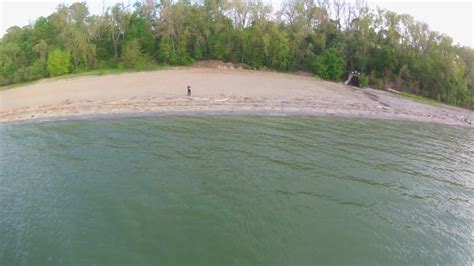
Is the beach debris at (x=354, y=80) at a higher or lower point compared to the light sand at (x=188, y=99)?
higher

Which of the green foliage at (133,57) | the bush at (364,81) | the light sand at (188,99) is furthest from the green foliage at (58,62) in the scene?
the bush at (364,81)

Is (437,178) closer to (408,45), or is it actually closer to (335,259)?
(335,259)

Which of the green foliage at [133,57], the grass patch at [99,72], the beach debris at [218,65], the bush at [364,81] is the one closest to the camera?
the grass patch at [99,72]

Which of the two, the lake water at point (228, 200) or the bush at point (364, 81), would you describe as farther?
the bush at point (364, 81)

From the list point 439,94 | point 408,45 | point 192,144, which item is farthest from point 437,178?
point 408,45

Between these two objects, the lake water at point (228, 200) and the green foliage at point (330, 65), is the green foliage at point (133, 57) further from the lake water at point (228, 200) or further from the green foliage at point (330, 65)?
the lake water at point (228, 200)

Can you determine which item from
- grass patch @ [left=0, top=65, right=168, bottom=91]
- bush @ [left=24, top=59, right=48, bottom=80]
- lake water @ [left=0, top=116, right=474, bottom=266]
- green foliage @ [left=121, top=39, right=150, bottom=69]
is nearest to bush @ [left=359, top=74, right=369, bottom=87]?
lake water @ [left=0, top=116, right=474, bottom=266]
